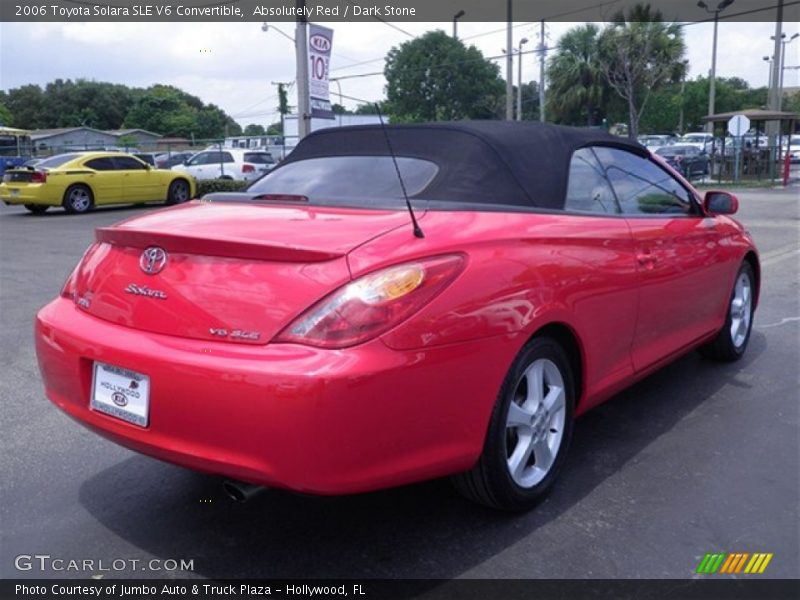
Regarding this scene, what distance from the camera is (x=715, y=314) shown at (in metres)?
4.58

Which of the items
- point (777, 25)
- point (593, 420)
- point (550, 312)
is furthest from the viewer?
point (777, 25)

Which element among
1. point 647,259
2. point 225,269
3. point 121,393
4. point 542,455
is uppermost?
point 225,269

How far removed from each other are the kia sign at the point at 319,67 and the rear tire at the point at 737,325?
10.8 m

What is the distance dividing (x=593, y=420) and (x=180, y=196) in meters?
17.9

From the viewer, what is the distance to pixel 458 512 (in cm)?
306

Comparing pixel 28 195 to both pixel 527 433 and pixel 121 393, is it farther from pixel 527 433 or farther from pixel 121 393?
pixel 527 433

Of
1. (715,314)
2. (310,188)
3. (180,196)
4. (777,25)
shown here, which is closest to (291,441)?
(310,188)

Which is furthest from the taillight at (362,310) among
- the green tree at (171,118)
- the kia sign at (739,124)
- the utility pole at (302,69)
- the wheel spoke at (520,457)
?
the green tree at (171,118)

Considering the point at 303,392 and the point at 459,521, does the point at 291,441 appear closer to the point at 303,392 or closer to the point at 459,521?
the point at 303,392

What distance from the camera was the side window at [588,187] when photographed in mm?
3512

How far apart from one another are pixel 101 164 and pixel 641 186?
55.5 feet

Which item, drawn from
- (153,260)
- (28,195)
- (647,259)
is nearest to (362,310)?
(153,260)

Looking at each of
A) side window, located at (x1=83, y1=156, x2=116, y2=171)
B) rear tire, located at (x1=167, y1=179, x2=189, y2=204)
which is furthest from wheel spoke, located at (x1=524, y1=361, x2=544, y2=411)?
rear tire, located at (x1=167, y1=179, x2=189, y2=204)

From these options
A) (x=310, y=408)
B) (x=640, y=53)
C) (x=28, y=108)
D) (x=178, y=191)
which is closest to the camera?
(x=310, y=408)
